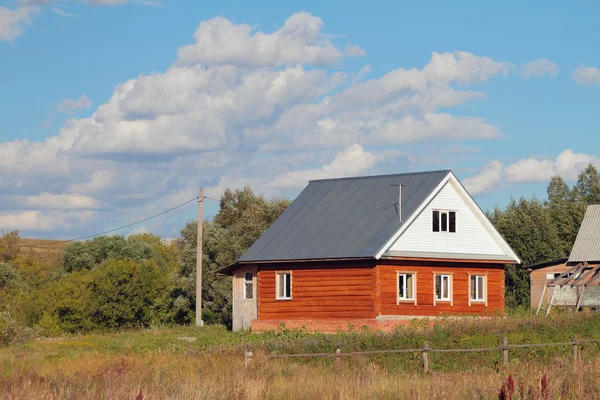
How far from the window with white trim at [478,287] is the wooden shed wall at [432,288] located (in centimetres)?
27

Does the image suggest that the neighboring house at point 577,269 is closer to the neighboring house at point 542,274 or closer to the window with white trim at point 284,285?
the neighboring house at point 542,274

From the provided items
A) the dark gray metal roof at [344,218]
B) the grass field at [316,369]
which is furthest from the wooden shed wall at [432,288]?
the grass field at [316,369]

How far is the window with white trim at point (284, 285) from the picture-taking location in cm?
4201

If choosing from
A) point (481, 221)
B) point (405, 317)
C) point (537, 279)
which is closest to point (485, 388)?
point (405, 317)

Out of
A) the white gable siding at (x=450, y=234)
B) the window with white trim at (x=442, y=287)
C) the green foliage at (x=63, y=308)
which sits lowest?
the green foliage at (x=63, y=308)

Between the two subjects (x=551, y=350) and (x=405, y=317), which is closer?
(x=551, y=350)

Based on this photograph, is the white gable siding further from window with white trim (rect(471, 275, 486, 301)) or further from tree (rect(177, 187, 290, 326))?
tree (rect(177, 187, 290, 326))

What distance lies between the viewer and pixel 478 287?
42406mm

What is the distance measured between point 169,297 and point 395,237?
22.8 m

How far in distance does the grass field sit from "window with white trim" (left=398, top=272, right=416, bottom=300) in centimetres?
549

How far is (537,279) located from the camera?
2228 inches

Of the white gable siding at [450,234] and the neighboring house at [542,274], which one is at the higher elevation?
the white gable siding at [450,234]

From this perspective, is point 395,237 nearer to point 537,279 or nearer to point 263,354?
point 263,354

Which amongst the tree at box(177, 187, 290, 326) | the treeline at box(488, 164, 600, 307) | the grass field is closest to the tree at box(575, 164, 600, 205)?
the treeline at box(488, 164, 600, 307)
